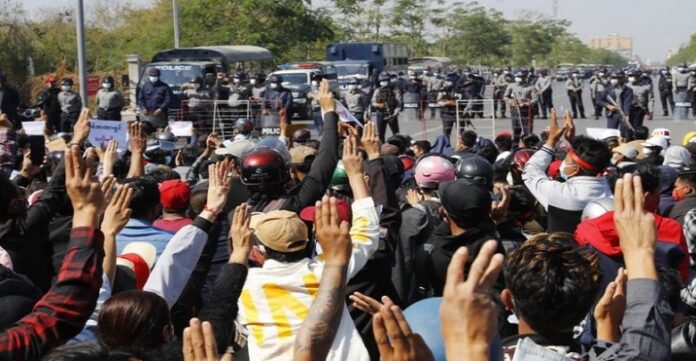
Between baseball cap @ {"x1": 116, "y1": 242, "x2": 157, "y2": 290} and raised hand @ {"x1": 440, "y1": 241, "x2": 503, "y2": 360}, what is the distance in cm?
239

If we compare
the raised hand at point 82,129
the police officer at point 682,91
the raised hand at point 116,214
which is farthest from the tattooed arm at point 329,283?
the police officer at point 682,91

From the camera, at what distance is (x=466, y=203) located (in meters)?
5.14

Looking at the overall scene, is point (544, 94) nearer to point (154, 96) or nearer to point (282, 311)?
point (154, 96)

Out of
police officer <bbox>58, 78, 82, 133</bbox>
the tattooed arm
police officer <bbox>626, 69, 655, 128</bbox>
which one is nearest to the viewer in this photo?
the tattooed arm

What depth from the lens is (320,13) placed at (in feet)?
186

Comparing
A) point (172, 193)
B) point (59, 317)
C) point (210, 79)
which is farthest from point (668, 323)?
point (210, 79)

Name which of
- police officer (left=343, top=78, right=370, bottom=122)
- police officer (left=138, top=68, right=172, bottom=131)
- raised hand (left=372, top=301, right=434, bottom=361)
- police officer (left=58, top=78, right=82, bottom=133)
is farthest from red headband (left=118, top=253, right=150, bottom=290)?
police officer (left=343, top=78, right=370, bottom=122)

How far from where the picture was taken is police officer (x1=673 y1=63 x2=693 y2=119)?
30.7 m

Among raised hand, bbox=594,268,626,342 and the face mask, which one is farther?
the face mask

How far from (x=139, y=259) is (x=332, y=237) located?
1.72 meters

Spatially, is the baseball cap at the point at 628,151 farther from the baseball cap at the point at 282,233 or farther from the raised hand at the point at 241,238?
the raised hand at the point at 241,238

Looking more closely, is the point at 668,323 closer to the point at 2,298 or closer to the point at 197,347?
the point at 197,347

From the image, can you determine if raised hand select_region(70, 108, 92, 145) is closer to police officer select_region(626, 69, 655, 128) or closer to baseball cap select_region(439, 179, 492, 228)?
baseball cap select_region(439, 179, 492, 228)

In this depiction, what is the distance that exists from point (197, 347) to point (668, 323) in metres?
1.37
